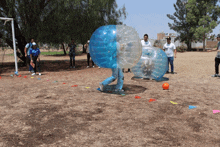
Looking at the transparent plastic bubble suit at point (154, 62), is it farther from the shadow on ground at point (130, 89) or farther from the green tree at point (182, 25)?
the green tree at point (182, 25)

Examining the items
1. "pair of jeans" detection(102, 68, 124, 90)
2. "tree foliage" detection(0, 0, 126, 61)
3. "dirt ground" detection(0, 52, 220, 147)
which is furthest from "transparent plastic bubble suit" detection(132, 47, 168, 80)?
"tree foliage" detection(0, 0, 126, 61)

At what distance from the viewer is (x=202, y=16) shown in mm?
40031

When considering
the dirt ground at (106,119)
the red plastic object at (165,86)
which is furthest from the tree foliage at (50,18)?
the red plastic object at (165,86)

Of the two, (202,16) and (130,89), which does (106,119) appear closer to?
(130,89)

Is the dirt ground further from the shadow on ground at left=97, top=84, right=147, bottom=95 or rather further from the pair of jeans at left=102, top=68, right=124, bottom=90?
the pair of jeans at left=102, top=68, right=124, bottom=90

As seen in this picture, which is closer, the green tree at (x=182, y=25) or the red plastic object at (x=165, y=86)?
the red plastic object at (x=165, y=86)

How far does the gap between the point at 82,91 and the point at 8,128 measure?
3101 millimetres

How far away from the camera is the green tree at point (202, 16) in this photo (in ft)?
127

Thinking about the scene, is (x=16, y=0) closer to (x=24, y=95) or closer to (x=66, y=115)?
(x=24, y=95)

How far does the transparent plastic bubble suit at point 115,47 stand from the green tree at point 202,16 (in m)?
37.4

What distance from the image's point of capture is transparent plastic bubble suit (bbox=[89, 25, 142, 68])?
223 inches

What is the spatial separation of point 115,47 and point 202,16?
40547 mm

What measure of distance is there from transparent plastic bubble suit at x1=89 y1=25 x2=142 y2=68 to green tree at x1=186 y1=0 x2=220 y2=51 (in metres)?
37.4

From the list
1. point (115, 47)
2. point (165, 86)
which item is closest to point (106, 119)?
point (115, 47)
